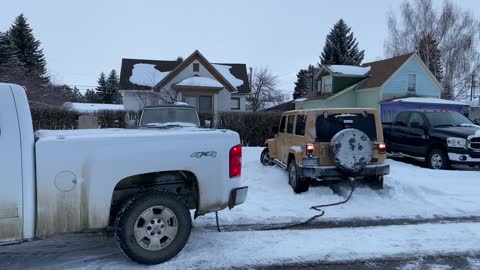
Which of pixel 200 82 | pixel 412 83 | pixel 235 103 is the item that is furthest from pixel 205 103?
pixel 412 83

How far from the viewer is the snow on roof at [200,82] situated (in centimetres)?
3174

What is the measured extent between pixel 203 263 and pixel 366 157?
4664mm

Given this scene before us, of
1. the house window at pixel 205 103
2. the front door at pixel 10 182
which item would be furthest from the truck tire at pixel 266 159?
the house window at pixel 205 103

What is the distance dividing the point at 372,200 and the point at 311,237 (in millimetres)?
2983

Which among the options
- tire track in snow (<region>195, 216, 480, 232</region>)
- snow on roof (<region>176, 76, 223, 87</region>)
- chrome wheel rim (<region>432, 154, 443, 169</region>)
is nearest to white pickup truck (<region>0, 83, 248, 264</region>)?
tire track in snow (<region>195, 216, 480, 232</region>)

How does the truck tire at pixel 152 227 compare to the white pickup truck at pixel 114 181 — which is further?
the truck tire at pixel 152 227

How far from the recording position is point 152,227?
4926 mm

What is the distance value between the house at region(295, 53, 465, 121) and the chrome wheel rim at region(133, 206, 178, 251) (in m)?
29.3

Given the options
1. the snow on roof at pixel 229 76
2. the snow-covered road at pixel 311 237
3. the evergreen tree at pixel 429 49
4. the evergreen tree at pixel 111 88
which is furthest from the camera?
the evergreen tree at pixel 111 88

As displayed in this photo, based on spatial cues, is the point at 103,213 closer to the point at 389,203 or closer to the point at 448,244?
the point at 448,244

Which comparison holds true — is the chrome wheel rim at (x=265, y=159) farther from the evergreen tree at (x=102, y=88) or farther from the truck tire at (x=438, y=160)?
the evergreen tree at (x=102, y=88)

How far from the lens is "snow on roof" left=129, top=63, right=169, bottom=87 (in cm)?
3450

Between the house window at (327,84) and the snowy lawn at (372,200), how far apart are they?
1063 inches

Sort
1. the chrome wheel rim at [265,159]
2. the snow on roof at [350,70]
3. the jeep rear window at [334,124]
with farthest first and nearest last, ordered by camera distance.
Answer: the snow on roof at [350,70] < the chrome wheel rim at [265,159] < the jeep rear window at [334,124]
